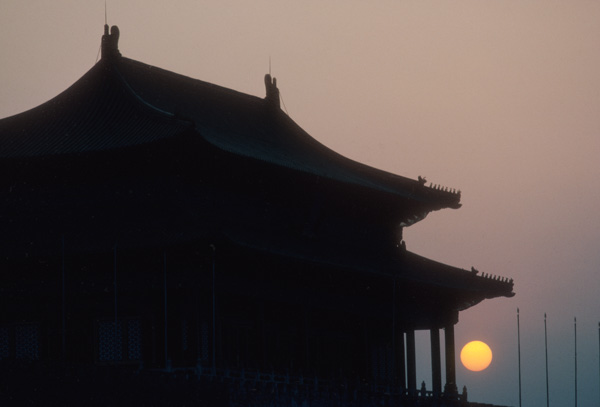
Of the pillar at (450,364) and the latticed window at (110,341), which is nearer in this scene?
the latticed window at (110,341)

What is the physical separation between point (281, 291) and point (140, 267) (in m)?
5.39

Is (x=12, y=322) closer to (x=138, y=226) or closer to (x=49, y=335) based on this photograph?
(x=49, y=335)

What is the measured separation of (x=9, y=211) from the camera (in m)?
53.2

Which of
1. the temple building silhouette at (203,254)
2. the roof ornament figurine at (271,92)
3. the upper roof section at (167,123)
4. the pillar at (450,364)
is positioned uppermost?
the roof ornament figurine at (271,92)

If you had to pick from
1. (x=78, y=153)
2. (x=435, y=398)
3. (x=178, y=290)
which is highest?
(x=78, y=153)

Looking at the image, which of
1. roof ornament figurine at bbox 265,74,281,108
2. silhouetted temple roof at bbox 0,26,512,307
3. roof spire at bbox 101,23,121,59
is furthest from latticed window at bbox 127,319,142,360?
roof ornament figurine at bbox 265,74,281,108

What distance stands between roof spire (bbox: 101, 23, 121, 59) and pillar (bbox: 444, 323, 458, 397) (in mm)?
16048

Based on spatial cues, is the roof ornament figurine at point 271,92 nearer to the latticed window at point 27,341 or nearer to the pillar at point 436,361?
the pillar at point 436,361

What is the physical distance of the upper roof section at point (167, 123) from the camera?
2074 inches

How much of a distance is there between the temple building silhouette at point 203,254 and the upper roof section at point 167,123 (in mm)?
83

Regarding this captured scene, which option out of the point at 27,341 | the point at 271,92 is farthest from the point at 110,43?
the point at 27,341

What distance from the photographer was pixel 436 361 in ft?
194

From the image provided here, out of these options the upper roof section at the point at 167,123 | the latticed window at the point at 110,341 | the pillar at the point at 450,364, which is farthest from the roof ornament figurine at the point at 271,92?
the latticed window at the point at 110,341

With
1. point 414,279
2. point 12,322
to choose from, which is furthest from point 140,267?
point 414,279
